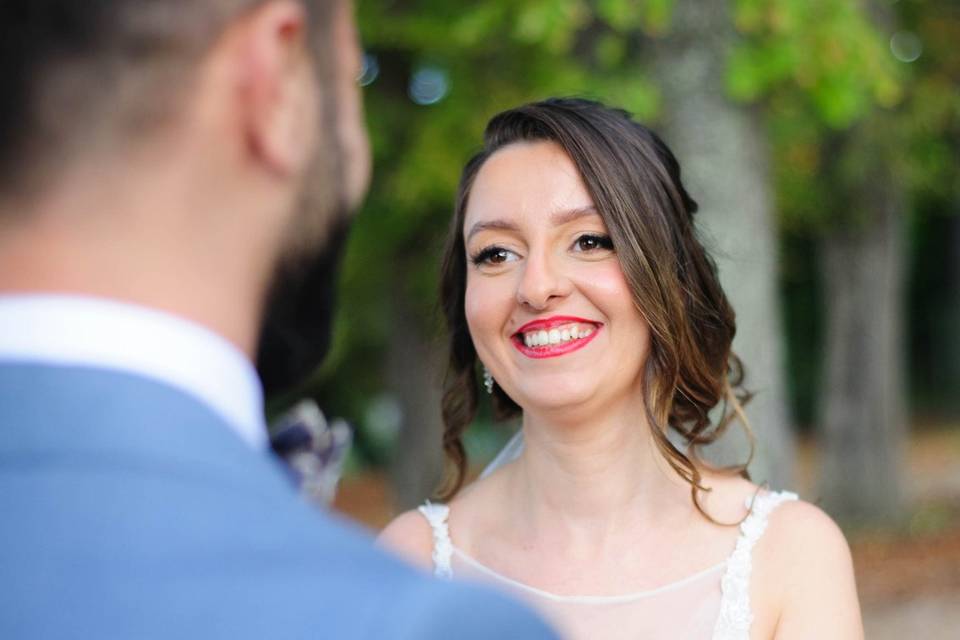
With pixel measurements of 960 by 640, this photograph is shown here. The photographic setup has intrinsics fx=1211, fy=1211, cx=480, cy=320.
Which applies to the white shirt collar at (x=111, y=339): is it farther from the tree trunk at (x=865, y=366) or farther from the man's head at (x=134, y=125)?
the tree trunk at (x=865, y=366)


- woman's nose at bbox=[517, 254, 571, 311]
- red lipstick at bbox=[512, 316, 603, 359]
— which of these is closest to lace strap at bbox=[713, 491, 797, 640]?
red lipstick at bbox=[512, 316, 603, 359]

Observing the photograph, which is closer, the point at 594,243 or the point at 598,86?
the point at 594,243

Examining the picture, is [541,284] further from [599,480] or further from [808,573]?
[808,573]

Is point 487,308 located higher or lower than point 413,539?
higher

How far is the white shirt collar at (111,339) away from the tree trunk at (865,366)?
500 inches

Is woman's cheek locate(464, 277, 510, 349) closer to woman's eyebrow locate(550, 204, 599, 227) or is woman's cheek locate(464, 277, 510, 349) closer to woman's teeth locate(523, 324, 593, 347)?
woman's teeth locate(523, 324, 593, 347)

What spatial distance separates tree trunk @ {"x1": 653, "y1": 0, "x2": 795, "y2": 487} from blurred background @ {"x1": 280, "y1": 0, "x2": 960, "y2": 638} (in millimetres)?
11

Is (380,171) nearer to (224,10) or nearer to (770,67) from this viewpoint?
(770,67)

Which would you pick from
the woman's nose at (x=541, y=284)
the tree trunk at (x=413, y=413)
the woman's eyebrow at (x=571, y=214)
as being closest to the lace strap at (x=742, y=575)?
the woman's nose at (x=541, y=284)

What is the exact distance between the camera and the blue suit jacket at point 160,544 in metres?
0.90

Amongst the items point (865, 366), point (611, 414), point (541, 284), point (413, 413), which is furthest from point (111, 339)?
point (865, 366)

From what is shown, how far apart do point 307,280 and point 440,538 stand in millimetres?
2271

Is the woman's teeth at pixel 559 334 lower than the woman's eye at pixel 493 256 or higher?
lower

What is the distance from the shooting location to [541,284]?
2906mm
